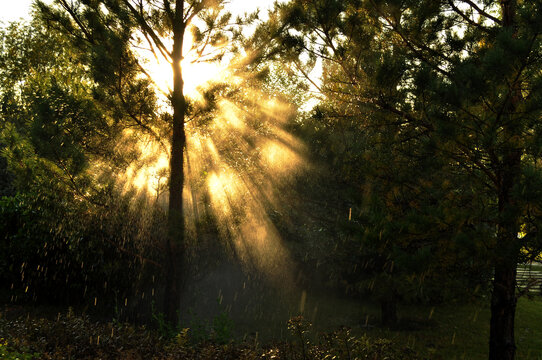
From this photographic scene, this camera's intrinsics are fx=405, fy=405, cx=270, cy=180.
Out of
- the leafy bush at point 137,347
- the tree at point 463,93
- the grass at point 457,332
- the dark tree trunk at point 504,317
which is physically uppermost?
the tree at point 463,93

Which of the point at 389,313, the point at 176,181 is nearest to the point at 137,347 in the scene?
the point at 176,181

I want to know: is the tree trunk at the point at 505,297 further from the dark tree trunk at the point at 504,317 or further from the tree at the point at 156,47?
the tree at the point at 156,47

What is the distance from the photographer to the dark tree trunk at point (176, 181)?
798 centimetres

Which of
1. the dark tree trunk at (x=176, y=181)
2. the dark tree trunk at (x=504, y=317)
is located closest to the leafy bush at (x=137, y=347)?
the dark tree trunk at (x=504, y=317)

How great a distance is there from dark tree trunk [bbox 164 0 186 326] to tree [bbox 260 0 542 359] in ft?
8.22

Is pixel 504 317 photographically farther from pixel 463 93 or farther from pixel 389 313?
pixel 389 313

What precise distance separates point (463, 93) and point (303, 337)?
629 cm

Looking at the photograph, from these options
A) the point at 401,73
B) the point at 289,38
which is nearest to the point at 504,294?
the point at 401,73

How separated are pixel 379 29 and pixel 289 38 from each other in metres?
1.41

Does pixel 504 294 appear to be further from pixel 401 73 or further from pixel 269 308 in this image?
pixel 269 308

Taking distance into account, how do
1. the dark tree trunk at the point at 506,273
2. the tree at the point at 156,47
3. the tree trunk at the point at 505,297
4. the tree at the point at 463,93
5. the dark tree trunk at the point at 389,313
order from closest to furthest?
1. the tree at the point at 463,93
2. the dark tree trunk at the point at 506,273
3. the tree trunk at the point at 505,297
4. the tree at the point at 156,47
5. the dark tree trunk at the point at 389,313

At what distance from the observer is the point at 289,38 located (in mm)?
6574

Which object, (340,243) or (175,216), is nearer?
(175,216)

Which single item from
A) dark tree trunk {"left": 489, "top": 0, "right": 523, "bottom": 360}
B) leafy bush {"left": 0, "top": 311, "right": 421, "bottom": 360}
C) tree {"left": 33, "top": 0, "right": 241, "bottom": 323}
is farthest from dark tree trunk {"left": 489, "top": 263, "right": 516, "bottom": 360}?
tree {"left": 33, "top": 0, "right": 241, "bottom": 323}
